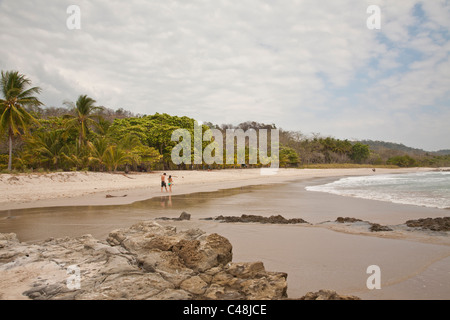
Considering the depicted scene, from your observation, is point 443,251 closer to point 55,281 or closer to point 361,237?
point 361,237

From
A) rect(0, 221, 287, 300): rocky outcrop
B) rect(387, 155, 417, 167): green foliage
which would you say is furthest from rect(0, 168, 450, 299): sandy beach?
rect(387, 155, 417, 167): green foliage

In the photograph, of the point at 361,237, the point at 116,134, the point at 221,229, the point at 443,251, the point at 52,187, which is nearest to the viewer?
the point at 443,251

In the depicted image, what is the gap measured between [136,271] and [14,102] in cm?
2505

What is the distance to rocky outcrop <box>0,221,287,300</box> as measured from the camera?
3.27 meters

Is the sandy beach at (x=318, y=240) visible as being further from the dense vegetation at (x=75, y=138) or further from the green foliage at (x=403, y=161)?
the green foliage at (x=403, y=161)

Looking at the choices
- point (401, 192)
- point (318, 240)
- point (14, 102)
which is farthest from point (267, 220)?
point (14, 102)

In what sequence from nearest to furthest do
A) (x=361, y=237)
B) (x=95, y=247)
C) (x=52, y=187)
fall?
(x=95, y=247)
(x=361, y=237)
(x=52, y=187)

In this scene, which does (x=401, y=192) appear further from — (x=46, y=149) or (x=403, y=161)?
(x=403, y=161)

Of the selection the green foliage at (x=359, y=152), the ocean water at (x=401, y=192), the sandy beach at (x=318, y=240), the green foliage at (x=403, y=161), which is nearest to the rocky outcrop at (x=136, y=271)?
the sandy beach at (x=318, y=240)

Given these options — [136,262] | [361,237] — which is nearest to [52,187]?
[136,262]

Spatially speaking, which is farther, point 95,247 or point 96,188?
point 96,188

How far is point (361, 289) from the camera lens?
371 cm

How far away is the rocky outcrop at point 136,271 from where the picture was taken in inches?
129
